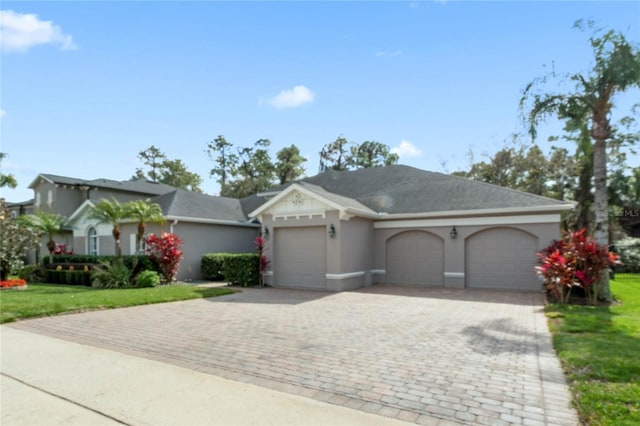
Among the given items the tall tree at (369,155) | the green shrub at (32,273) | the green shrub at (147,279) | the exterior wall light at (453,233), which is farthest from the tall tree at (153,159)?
the exterior wall light at (453,233)

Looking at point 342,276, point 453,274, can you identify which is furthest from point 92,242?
point 453,274

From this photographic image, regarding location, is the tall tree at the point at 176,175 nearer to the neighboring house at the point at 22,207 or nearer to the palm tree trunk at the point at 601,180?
the neighboring house at the point at 22,207

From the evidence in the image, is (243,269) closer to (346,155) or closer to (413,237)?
(413,237)

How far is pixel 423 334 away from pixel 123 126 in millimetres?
16964

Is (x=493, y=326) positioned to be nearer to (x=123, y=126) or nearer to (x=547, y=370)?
(x=547, y=370)

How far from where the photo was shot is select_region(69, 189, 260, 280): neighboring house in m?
17.8

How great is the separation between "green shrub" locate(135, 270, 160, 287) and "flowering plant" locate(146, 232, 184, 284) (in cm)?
74

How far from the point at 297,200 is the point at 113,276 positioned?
25.9ft

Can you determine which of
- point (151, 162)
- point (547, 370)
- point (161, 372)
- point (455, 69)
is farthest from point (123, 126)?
point (151, 162)

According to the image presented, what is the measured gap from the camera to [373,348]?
5984 millimetres

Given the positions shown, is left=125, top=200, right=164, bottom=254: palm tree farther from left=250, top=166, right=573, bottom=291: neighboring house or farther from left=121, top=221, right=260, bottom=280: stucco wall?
left=250, top=166, right=573, bottom=291: neighboring house

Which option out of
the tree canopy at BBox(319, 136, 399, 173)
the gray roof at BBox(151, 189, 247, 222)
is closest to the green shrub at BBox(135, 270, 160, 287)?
the gray roof at BBox(151, 189, 247, 222)

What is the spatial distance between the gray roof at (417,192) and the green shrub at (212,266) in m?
7.21

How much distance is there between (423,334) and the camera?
690 cm
